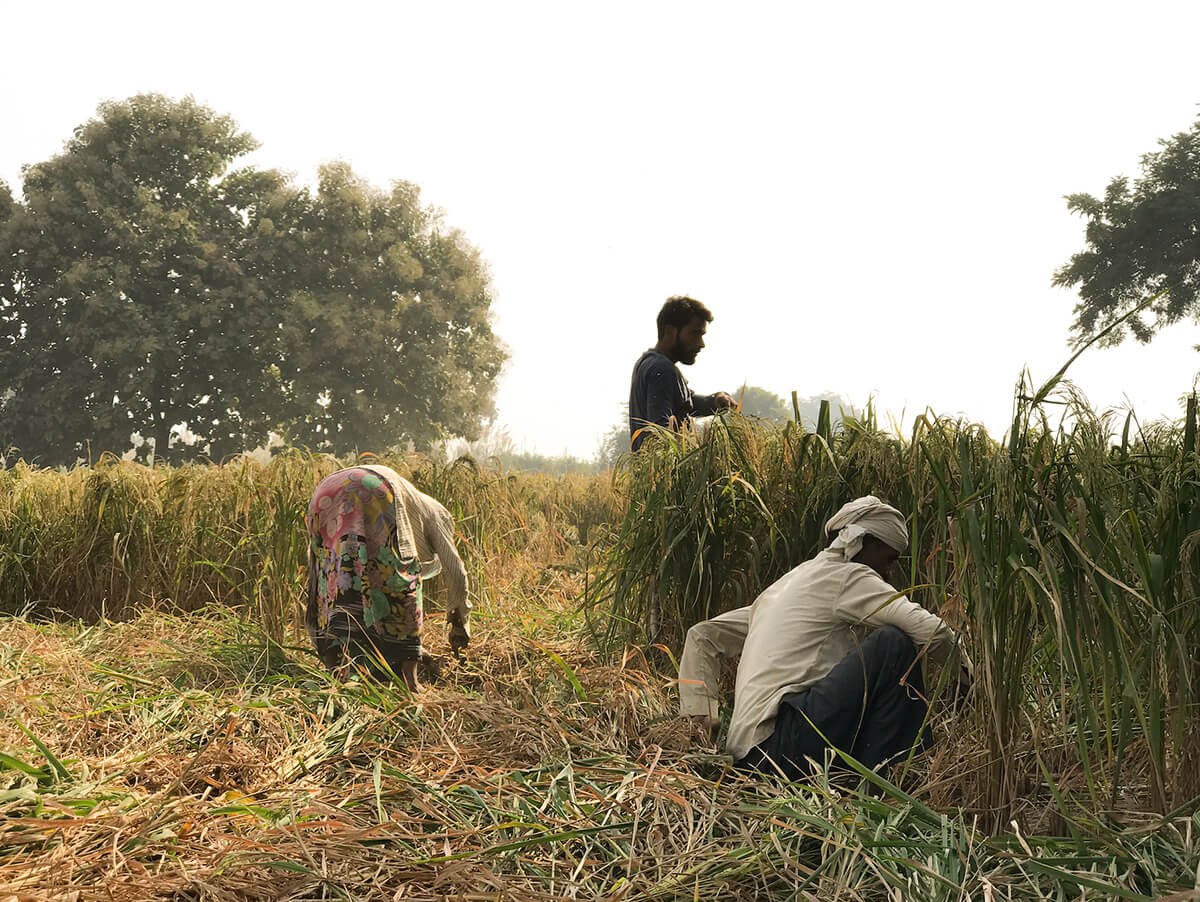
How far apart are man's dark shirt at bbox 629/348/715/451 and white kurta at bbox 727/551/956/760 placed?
1.33 meters

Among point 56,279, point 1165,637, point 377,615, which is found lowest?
point 377,615

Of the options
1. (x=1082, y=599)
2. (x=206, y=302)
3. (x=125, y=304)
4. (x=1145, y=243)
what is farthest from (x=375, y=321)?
(x=1082, y=599)

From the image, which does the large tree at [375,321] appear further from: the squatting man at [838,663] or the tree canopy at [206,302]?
the squatting man at [838,663]

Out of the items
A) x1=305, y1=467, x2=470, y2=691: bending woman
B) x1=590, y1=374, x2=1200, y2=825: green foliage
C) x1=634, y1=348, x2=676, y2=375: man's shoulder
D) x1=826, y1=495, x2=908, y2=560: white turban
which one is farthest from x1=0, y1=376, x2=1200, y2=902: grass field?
x1=634, y1=348, x2=676, y2=375: man's shoulder

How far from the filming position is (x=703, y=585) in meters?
3.27

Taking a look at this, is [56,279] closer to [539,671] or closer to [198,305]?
[198,305]

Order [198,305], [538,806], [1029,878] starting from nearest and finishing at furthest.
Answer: [1029,878] < [538,806] < [198,305]

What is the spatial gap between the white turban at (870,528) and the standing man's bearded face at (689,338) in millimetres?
1516

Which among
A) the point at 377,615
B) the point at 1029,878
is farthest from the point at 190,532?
the point at 1029,878

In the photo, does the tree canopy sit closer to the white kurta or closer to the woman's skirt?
the woman's skirt

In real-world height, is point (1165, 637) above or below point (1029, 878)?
above

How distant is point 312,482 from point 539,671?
7.55 ft

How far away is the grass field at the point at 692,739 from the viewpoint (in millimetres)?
1743

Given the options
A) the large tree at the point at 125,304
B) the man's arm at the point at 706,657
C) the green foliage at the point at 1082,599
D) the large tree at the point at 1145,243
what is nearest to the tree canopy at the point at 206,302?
the large tree at the point at 125,304
